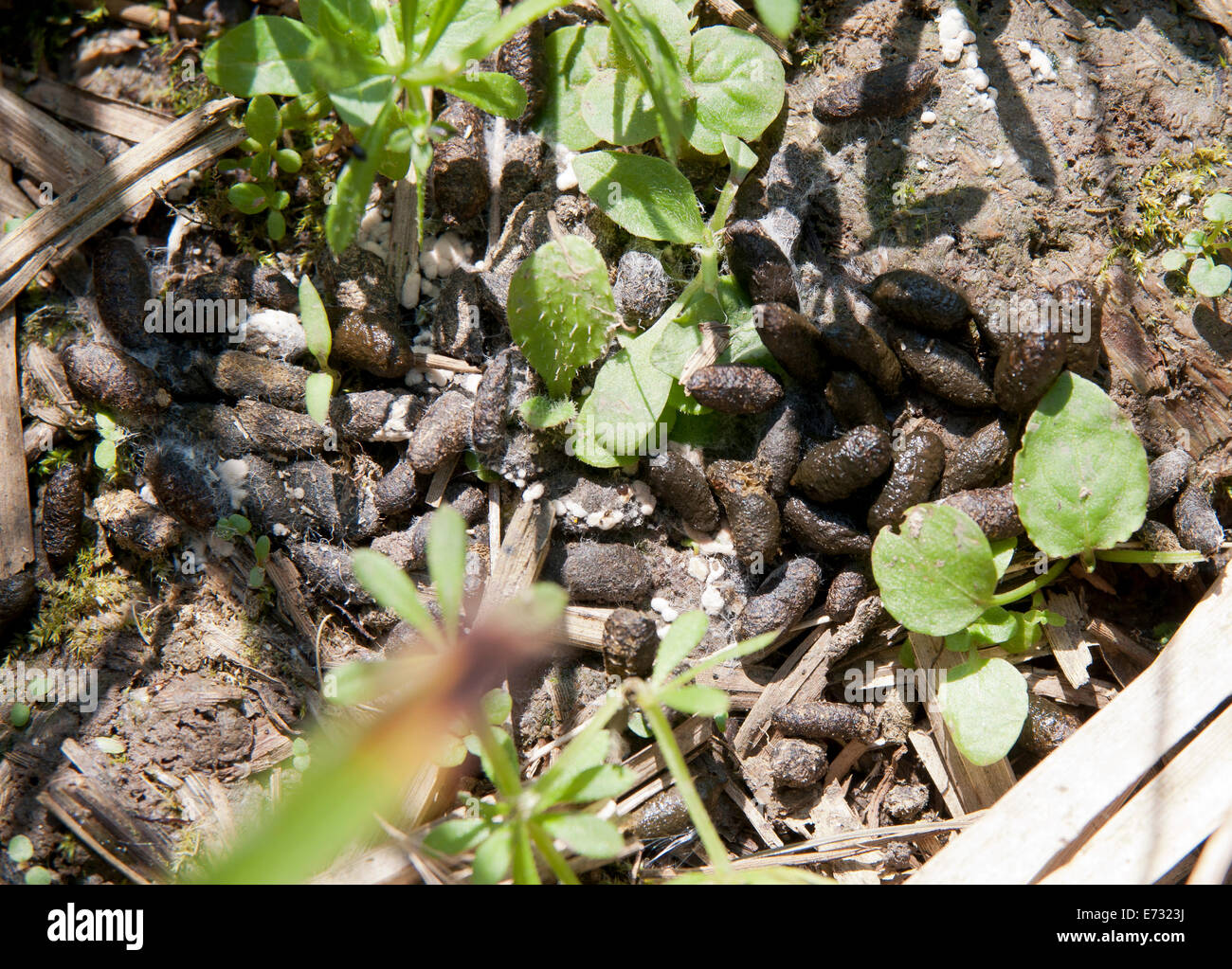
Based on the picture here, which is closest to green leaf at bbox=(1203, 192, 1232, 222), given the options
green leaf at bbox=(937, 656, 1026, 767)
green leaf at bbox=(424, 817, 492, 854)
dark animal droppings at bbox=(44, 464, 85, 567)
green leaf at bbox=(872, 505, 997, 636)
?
green leaf at bbox=(872, 505, 997, 636)

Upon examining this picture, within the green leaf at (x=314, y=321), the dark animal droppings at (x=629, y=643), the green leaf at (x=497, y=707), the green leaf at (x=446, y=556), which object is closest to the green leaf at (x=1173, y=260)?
the dark animal droppings at (x=629, y=643)

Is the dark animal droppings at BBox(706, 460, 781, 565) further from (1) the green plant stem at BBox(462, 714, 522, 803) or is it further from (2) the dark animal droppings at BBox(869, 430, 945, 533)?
(1) the green plant stem at BBox(462, 714, 522, 803)

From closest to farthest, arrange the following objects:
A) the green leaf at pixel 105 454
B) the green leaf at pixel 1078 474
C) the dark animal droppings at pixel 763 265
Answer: the green leaf at pixel 1078 474, the dark animal droppings at pixel 763 265, the green leaf at pixel 105 454

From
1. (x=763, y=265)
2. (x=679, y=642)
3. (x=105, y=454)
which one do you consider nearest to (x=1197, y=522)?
(x=763, y=265)

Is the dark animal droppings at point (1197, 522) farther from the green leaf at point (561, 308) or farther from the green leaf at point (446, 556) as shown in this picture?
the green leaf at point (446, 556)
